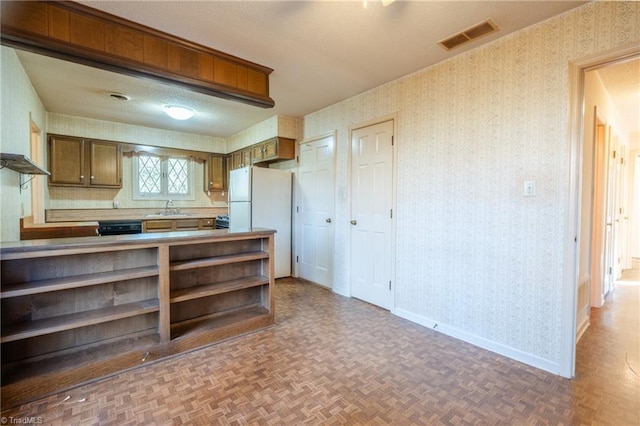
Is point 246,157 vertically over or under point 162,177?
over

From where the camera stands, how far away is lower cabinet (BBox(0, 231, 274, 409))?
5.96 feet

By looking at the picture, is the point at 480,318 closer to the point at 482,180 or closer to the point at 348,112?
the point at 482,180

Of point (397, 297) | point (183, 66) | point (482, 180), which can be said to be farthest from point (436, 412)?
point (183, 66)

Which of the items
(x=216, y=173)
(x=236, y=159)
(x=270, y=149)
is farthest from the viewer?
(x=216, y=173)

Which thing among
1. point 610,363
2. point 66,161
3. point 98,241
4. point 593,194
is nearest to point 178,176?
point 66,161

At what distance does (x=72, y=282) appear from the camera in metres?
1.89

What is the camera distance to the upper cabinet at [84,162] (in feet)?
13.9

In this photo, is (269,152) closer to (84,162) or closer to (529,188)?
(84,162)

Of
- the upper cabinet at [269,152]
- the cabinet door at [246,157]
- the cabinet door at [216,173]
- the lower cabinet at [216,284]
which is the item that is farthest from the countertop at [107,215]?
the lower cabinet at [216,284]

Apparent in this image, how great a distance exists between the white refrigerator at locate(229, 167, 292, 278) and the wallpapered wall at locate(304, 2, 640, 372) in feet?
6.62

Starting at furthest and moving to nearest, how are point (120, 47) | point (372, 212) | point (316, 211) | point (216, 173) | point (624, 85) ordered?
1. point (216, 173)
2. point (316, 211)
3. point (372, 212)
4. point (624, 85)
5. point (120, 47)

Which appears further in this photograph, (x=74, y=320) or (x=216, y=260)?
(x=216, y=260)

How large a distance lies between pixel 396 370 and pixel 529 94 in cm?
223

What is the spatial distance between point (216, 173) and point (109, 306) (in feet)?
13.0
